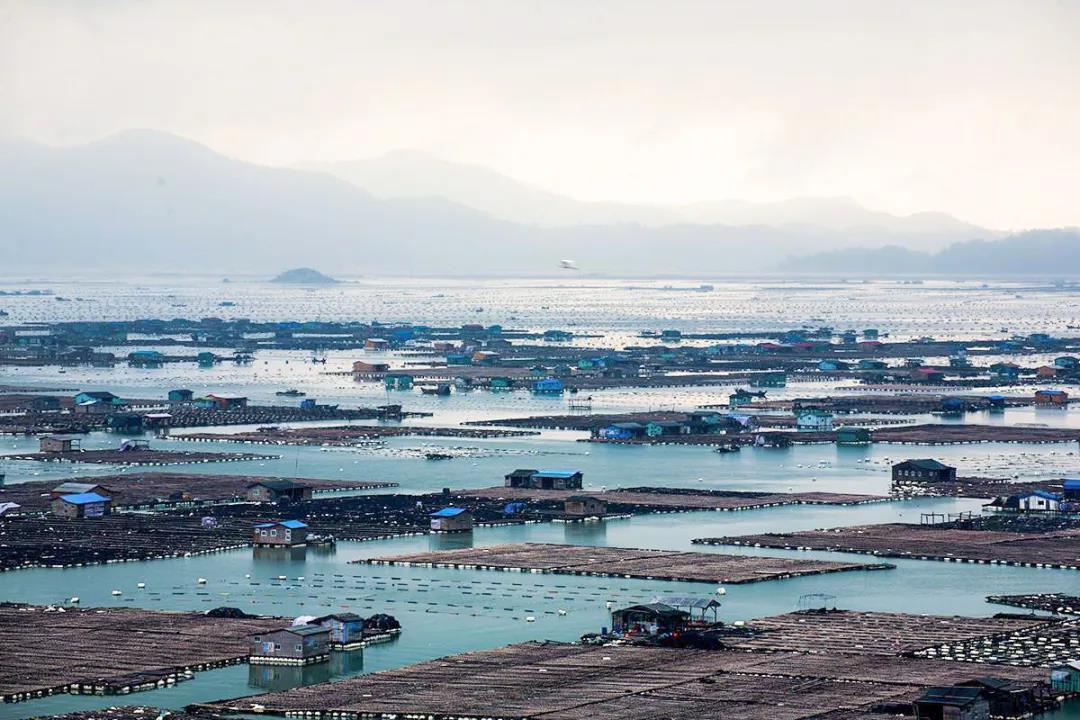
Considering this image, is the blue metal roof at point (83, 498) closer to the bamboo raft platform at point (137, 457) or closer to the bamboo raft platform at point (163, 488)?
the bamboo raft platform at point (163, 488)

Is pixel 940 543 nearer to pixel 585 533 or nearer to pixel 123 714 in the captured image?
pixel 585 533

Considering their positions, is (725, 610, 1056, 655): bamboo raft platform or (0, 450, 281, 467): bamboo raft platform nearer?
(725, 610, 1056, 655): bamboo raft platform

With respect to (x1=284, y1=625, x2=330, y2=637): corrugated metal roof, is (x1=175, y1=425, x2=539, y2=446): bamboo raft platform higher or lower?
higher

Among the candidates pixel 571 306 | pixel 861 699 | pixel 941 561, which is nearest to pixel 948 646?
pixel 861 699

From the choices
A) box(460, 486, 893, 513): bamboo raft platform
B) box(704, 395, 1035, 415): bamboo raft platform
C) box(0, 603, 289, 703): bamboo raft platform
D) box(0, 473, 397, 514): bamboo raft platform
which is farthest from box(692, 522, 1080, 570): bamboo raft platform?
box(704, 395, 1035, 415): bamboo raft platform

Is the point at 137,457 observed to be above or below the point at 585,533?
above

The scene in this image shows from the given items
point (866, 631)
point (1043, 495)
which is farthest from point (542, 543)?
point (1043, 495)

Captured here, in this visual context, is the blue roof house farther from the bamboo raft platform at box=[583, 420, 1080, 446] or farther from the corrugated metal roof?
the bamboo raft platform at box=[583, 420, 1080, 446]
